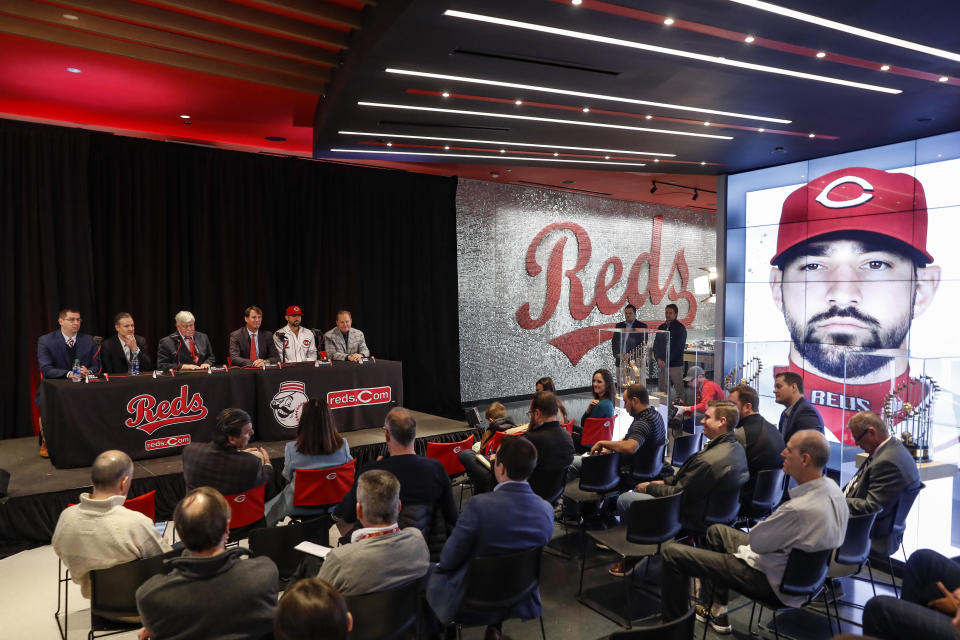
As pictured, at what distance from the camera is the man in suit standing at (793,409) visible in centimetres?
475

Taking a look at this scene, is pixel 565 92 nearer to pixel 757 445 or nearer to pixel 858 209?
pixel 757 445

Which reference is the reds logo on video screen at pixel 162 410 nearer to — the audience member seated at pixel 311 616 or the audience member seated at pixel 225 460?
the audience member seated at pixel 225 460

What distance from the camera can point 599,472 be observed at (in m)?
4.46

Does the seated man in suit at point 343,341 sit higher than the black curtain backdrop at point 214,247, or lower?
lower

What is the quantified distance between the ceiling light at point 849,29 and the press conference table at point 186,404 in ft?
15.9

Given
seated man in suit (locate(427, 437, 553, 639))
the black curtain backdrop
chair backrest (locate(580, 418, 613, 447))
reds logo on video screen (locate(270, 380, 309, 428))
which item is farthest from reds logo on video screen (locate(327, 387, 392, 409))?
seated man in suit (locate(427, 437, 553, 639))

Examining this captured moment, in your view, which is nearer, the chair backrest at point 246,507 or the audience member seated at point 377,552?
the audience member seated at point 377,552

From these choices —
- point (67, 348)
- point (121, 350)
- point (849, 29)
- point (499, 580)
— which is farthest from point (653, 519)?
point (67, 348)

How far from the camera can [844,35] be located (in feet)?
12.3

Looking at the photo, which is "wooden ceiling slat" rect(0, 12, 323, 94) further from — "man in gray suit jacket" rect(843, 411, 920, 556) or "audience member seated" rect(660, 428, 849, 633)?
"man in gray suit jacket" rect(843, 411, 920, 556)

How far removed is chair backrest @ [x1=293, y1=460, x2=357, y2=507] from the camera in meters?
3.84

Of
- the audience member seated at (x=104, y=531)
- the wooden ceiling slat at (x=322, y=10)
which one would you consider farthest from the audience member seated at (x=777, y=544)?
the wooden ceiling slat at (x=322, y=10)

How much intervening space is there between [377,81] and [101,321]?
179 inches

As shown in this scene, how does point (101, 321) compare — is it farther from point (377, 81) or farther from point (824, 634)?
point (824, 634)
